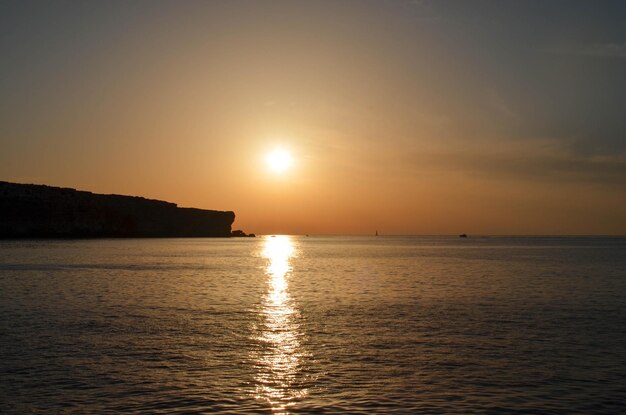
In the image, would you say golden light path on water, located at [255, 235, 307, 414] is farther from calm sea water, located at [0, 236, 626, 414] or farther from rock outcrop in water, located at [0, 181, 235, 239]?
rock outcrop in water, located at [0, 181, 235, 239]

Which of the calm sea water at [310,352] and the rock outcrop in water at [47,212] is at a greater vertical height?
the rock outcrop in water at [47,212]

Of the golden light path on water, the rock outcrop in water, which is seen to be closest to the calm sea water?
the golden light path on water

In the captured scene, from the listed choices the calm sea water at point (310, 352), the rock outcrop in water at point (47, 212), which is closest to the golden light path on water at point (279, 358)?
the calm sea water at point (310, 352)

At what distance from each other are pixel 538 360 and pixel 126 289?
3120 cm

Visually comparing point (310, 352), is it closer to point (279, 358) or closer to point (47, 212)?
point (279, 358)

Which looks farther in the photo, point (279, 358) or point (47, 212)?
point (47, 212)

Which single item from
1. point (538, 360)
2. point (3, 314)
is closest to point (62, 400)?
point (538, 360)

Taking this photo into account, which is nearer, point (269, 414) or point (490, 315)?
point (269, 414)

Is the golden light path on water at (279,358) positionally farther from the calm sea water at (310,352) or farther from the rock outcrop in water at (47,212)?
the rock outcrop in water at (47,212)

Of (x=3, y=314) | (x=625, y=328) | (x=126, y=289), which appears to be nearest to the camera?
(x=625, y=328)

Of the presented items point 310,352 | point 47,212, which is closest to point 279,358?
point 310,352

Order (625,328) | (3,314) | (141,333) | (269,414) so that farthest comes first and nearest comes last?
1. (3,314)
2. (625,328)
3. (141,333)
4. (269,414)

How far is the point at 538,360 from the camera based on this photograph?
19.3 m

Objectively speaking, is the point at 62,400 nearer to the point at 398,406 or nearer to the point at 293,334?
the point at 398,406
